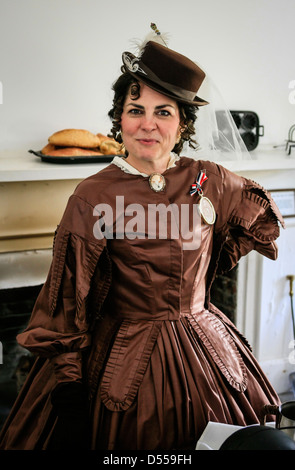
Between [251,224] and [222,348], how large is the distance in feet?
1.01

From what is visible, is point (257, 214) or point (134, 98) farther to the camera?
point (257, 214)

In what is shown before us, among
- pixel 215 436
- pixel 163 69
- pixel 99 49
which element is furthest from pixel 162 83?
pixel 99 49

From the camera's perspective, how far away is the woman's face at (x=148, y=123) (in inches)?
44.3

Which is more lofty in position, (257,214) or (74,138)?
(74,138)

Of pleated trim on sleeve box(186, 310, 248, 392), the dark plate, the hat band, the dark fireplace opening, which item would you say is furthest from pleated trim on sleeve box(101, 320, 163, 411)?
the dark fireplace opening

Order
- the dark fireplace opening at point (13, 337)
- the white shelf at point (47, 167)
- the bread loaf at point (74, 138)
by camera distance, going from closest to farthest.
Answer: the white shelf at point (47, 167) → the bread loaf at point (74, 138) → the dark fireplace opening at point (13, 337)

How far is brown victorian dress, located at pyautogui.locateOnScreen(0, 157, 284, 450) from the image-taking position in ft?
3.63

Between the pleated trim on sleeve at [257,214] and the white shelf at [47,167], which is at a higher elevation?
the white shelf at [47,167]

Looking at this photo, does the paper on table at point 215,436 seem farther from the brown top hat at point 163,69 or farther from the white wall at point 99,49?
the white wall at point 99,49

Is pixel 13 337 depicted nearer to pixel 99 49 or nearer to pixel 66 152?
pixel 66 152

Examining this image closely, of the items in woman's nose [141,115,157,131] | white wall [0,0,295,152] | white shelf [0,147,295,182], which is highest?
white wall [0,0,295,152]

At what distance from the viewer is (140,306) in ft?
3.88

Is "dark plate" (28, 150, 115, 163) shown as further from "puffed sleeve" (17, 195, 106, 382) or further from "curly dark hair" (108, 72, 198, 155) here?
"puffed sleeve" (17, 195, 106, 382)

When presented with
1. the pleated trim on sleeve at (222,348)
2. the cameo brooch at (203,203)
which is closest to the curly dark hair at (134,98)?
the cameo brooch at (203,203)
